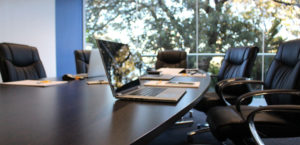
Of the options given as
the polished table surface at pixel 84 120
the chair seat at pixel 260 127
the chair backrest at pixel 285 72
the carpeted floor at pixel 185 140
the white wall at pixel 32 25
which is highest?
the white wall at pixel 32 25

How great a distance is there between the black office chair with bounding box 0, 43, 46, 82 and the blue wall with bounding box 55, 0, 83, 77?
2.36m

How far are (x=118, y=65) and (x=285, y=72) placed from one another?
134cm

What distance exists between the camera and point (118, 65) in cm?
111

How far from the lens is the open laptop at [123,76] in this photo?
0.97m

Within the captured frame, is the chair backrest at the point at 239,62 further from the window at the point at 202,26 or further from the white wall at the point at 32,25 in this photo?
the white wall at the point at 32,25

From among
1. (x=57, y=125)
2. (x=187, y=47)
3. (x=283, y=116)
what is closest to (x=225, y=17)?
(x=187, y=47)

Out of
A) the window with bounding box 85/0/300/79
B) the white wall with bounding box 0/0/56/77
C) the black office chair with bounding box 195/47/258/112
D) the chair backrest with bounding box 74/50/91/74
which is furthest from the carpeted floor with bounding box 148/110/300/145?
the white wall with bounding box 0/0/56/77

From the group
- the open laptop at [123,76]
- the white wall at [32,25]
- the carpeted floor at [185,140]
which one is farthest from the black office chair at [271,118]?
the white wall at [32,25]

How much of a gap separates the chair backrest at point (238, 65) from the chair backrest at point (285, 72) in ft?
1.36

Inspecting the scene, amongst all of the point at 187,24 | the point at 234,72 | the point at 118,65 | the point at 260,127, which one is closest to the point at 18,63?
the point at 118,65

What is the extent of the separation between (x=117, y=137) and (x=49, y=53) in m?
4.37

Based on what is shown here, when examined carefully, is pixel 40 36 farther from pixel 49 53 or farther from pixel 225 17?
pixel 225 17

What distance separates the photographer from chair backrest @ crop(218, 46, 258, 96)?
2.26m

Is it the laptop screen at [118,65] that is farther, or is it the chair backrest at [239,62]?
the chair backrest at [239,62]
